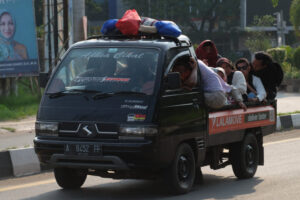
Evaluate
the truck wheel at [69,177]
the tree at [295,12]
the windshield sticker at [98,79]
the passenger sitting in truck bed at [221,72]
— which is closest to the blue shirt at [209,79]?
the passenger sitting in truck bed at [221,72]

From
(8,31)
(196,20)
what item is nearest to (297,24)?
(8,31)

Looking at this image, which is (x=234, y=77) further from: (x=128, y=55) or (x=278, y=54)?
(x=278, y=54)

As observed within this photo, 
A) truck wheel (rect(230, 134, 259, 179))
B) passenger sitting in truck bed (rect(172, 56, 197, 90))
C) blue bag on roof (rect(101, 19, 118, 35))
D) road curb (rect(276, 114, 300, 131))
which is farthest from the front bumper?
road curb (rect(276, 114, 300, 131))

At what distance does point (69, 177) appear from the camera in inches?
339

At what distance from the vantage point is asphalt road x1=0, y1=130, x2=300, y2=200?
8305 mm

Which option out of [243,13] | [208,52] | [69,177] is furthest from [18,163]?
[243,13]

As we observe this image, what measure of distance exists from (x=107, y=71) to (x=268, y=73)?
3404 millimetres

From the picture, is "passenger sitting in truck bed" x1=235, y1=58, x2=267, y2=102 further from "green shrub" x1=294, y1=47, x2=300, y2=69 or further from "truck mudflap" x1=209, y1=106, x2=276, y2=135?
"green shrub" x1=294, y1=47, x2=300, y2=69

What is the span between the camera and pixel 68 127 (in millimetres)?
7777

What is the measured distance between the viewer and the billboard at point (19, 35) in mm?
21547

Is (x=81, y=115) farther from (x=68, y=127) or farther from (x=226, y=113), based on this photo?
(x=226, y=113)

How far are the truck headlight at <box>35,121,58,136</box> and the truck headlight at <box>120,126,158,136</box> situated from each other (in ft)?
2.51

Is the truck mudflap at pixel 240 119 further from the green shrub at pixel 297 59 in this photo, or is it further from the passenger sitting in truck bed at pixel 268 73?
the green shrub at pixel 297 59

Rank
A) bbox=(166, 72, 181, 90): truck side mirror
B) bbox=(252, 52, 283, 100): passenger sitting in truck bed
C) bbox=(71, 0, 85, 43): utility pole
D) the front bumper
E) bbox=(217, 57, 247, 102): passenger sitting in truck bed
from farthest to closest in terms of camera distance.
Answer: bbox=(71, 0, 85, 43): utility pole < bbox=(252, 52, 283, 100): passenger sitting in truck bed < bbox=(217, 57, 247, 102): passenger sitting in truck bed < bbox=(166, 72, 181, 90): truck side mirror < the front bumper
